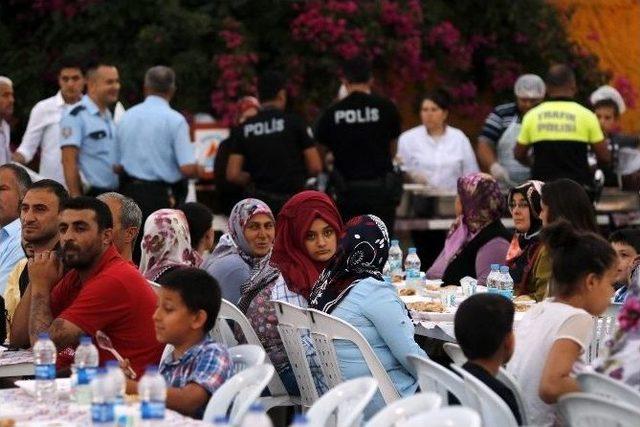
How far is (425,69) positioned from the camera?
1577 centimetres

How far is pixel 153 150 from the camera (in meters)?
11.9

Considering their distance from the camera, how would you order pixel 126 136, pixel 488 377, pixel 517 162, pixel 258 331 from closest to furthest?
1. pixel 488 377
2. pixel 258 331
3. pixel 126 136
4. pixel 517 162

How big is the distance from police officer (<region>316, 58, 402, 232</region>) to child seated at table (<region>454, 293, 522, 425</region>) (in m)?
6.61

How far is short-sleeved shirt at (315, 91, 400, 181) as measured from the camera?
12523 millimetres

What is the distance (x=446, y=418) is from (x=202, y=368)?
1542mm

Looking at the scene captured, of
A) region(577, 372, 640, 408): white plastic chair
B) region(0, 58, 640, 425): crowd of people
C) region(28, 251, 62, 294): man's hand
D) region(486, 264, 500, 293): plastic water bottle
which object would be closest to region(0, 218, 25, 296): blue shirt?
region(0, 58, 640, 425): crowd of people

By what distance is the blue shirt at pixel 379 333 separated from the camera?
7090mm

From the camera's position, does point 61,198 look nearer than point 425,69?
Yes

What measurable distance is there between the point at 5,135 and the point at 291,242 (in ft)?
15.4

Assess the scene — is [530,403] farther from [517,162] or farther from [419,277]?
[517,162]

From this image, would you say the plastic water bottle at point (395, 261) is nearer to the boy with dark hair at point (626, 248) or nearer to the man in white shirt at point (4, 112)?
the boy with dark hair at point (626, 248)

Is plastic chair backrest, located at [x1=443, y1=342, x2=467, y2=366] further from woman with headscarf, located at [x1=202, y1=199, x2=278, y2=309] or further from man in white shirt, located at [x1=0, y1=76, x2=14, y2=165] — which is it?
man in white shirt, located at [x1=0, y1=76, x2=14, y2=165]

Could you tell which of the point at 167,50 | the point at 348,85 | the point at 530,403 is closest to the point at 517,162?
the point at 348,85

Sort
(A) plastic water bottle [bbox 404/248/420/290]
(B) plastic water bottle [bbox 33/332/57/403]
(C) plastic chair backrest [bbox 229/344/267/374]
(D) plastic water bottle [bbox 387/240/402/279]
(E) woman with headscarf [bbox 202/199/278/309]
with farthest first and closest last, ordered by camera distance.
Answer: (D) plastic water bottle [bbox 387/240/402/279]
(A) plastic water bottle [bbox 404/248/420/290]
(E) woman with headscarf [bbox 202/199/278/309]
(C) plastic chair backrest [bbox 229/344/267/374]
(B) plastic water bottle [bbox 33/332/57/403]
